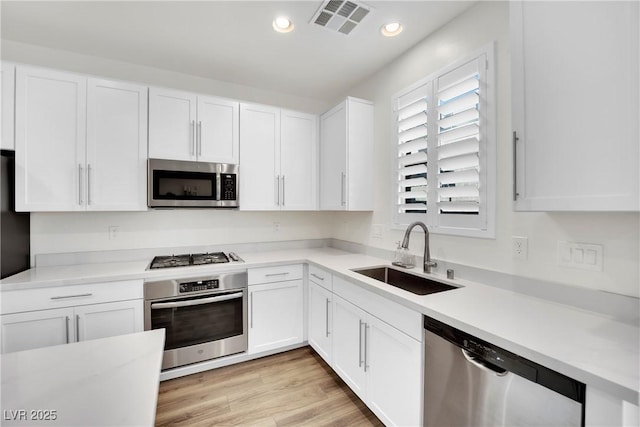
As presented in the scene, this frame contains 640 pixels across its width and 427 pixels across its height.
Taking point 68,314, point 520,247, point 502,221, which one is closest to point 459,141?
point 502,221

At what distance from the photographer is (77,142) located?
2.03 meters

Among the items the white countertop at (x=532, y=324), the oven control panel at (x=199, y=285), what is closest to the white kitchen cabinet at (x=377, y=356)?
the white countertop at (x=532, y=324)

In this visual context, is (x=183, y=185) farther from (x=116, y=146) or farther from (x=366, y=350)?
(x=366, y=350)

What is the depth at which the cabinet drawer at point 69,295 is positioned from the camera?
5.56ft

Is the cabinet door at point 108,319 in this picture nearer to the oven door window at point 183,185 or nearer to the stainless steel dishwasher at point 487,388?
the oven door window at point 183,185

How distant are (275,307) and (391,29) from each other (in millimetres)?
2401

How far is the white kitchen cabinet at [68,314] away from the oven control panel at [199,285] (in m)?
0.28

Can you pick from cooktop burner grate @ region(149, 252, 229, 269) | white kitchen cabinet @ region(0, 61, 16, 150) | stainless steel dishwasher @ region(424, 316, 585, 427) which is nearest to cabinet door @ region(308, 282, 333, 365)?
cooktop burner grate @ region(149, 252, 229, 269)

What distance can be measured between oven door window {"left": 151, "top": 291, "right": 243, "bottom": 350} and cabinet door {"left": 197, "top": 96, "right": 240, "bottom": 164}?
120 cm

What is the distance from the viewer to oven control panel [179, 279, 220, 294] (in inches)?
83.5

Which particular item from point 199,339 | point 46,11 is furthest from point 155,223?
point 46,11

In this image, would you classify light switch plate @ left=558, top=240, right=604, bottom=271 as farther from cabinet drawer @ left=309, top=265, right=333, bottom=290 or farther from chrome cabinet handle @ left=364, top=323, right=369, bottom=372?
cabinet drawer @ left=309, top=265, right=333, bottom=290

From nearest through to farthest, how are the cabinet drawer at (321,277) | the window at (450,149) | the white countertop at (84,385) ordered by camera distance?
1. the white countertop at (84,385)
2. the window at (450,149)
3. the cabinet drawer at (321,277)

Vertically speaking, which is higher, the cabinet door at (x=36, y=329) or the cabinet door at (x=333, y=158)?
the cabinet door at (x=333, y=158)
